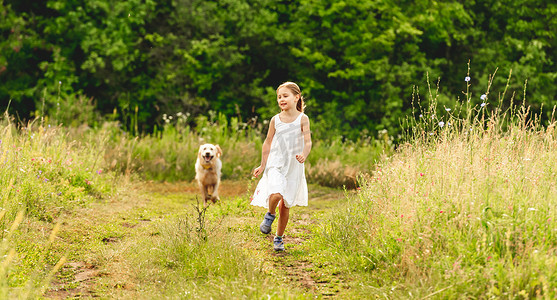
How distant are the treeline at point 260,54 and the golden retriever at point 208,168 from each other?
7.39 m

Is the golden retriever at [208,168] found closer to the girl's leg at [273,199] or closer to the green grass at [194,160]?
the green grass at [194,160]

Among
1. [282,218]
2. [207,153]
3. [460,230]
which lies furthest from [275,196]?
[207,153]

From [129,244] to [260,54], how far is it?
13.2 meters

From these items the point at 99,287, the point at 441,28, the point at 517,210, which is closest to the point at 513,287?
the point at 517,210

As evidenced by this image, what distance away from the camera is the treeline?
16.7 metres

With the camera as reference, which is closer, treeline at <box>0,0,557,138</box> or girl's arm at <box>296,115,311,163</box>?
girl's arm at <box>296,115,311,163</box>

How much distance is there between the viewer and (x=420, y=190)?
5.05 meters

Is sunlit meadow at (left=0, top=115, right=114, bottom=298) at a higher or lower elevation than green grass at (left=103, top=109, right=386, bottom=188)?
higher

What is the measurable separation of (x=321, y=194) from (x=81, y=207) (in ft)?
14.7

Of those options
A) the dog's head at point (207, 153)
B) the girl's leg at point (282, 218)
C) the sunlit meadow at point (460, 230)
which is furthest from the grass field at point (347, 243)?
the dog's head at point (207, 153)

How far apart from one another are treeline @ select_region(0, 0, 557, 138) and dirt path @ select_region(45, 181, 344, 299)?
7778 mm

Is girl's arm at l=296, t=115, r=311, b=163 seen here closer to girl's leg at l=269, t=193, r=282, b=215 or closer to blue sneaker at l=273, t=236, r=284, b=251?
girl's leg at l=269, t=193, r=282, b=215

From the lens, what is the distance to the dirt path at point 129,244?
4621 mm

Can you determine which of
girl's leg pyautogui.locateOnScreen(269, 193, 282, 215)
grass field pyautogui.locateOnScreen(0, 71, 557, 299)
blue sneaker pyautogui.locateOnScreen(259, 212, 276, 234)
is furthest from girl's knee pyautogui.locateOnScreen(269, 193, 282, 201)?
grass field pyautogui.locateOnScreen(0, 71, 557, 299)
